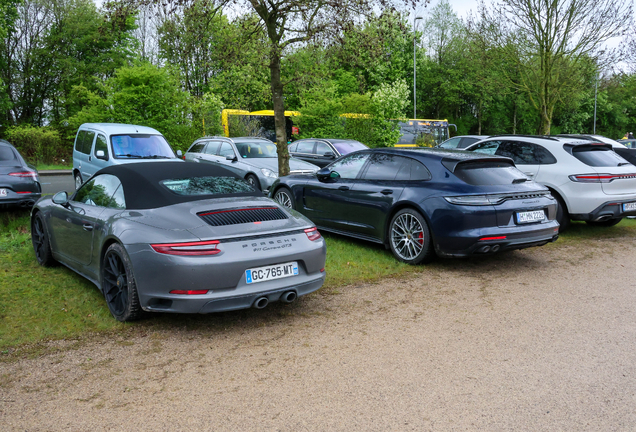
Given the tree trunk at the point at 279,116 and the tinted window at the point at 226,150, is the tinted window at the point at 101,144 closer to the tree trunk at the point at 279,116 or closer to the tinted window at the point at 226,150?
the tinted window at the point at 226,150

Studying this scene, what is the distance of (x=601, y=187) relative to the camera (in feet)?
27.8

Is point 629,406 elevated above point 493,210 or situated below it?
below

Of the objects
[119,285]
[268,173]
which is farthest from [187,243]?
[268,173]

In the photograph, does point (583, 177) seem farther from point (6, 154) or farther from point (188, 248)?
point (6, 154)

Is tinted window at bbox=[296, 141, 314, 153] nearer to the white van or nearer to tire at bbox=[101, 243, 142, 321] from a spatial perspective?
the white van

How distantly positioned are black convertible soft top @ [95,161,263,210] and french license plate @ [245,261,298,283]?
98 centimetres

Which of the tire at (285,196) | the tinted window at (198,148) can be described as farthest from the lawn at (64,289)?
the tinted window at (198,148)

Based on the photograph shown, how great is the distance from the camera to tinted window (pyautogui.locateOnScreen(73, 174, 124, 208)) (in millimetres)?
5199

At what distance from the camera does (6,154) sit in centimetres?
997

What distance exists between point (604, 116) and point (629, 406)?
7054 centimetres

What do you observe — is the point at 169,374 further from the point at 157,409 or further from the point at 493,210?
the point at 493,210

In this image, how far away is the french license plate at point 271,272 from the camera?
14.5 ft

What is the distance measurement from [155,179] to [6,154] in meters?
6.58

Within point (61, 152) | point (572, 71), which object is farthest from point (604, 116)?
point (61, 152)
